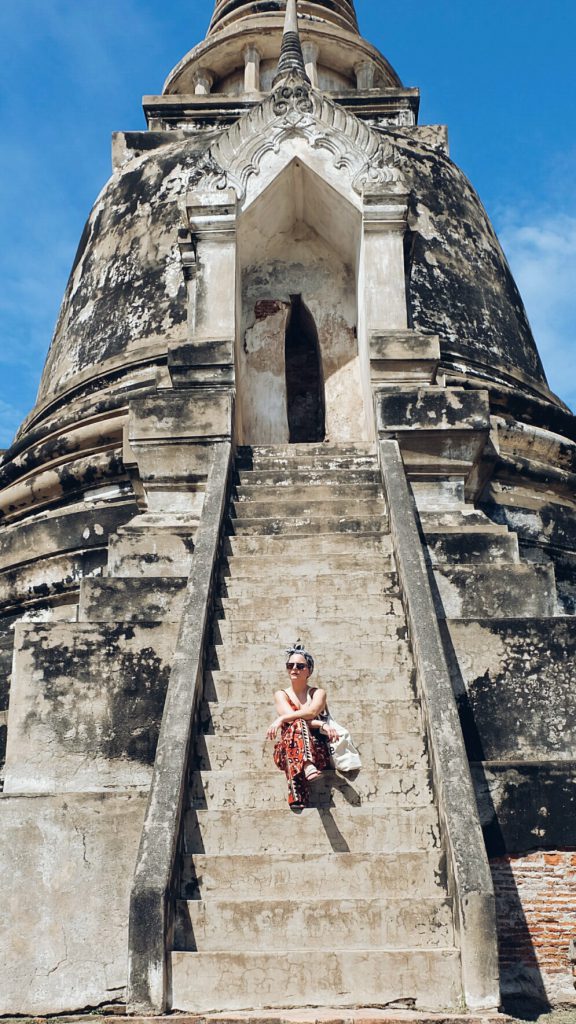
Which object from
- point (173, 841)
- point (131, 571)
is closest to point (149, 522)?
point (131, 571)

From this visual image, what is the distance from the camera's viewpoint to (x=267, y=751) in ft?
18.4

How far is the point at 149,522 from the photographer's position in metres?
7.77

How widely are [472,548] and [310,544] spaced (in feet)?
3.49

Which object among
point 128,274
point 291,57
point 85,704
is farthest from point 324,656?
point 128,274

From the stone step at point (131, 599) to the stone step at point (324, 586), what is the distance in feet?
0.99

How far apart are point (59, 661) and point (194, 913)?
6.36ft

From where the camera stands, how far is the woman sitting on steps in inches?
205

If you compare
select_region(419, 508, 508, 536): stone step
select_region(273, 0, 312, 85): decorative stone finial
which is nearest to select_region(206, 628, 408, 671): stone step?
select_region(419, 508, 508, 536): stone step

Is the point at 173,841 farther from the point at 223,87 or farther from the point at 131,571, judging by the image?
the point at 223,87

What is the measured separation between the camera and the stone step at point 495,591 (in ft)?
22.6

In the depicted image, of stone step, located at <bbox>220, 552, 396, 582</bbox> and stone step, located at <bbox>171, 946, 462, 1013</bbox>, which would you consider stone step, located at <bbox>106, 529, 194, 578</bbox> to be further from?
stone step, located at <bbox>171, 946, 462, 1013</bbox>

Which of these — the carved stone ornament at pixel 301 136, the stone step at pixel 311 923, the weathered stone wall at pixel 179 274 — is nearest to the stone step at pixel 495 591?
the stone step at pixel 311 923

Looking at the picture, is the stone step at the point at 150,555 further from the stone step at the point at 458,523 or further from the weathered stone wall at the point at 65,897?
the weathered stone wall at the point at 65,897

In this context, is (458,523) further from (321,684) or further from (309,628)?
(321,684)
